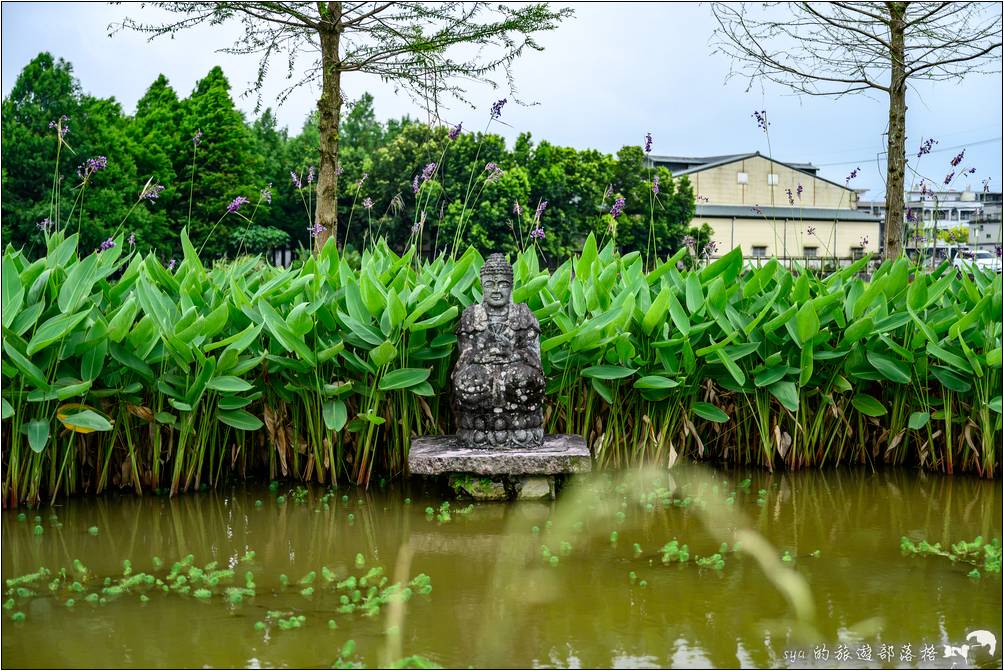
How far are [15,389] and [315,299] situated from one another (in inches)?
51.7

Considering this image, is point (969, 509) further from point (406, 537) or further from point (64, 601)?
point (64, 601)

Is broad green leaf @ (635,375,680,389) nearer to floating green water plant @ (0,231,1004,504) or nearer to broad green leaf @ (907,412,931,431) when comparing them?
floating green water plant @ (0,231,1004,504)

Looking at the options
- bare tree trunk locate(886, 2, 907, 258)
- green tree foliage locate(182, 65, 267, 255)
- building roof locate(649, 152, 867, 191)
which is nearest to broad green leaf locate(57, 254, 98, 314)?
bare tree trunk locate(886, 2, 907, 258)

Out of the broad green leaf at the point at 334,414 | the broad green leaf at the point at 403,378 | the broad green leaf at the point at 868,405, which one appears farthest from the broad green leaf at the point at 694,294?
the broad green leaf at the point at 334,414

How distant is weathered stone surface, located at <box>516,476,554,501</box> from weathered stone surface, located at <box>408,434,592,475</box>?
9 centimetres

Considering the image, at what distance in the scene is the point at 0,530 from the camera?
11.8ft

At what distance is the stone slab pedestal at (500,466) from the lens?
4055mm

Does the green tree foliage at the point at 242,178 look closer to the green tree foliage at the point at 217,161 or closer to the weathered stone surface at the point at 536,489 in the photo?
the green tree foliage at the point at 217,161

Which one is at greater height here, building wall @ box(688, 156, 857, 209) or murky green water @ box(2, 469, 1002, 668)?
building wall @ box(688, 156, 857, 209)

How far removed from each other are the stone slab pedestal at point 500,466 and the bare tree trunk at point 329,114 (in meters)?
4.54

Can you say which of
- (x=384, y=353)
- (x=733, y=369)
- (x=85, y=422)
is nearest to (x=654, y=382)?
(x=733, y=369)

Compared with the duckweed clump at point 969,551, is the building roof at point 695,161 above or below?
above

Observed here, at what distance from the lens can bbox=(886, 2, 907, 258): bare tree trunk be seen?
7637 mm

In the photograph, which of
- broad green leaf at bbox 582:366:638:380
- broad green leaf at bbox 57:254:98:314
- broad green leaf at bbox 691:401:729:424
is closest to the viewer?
broad green leaf at bbox 57:254:98:314
